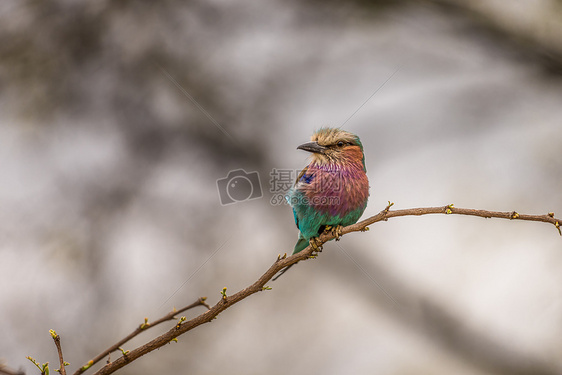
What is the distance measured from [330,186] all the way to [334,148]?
1.33 feet

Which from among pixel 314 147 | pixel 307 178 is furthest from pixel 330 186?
pixel 314 147

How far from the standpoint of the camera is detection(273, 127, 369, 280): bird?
3.76 meters

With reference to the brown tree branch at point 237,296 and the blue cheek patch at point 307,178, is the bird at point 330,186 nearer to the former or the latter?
the blue cheek patch at point 307,178

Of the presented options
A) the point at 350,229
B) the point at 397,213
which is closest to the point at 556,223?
the point at 397,213

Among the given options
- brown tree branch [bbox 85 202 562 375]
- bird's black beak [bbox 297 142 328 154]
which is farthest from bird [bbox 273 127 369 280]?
brown tree branch [bbox 85 202 562 375]

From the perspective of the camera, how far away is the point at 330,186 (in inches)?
149

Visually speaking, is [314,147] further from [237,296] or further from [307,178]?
[237,296]

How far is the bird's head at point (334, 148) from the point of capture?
400 centimetres

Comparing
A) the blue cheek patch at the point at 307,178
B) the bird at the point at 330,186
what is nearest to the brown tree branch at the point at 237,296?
the bird at the point at 330,186

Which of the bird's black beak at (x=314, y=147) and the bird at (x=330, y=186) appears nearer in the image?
the bird at (x=330, y=186)

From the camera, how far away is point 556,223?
2.08 meters

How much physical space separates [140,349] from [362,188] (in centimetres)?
234

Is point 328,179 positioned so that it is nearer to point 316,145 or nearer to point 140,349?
point 316,145

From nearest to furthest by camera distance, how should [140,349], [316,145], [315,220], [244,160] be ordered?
[140,349] < [315,220] < [316,145] < [244,160]
